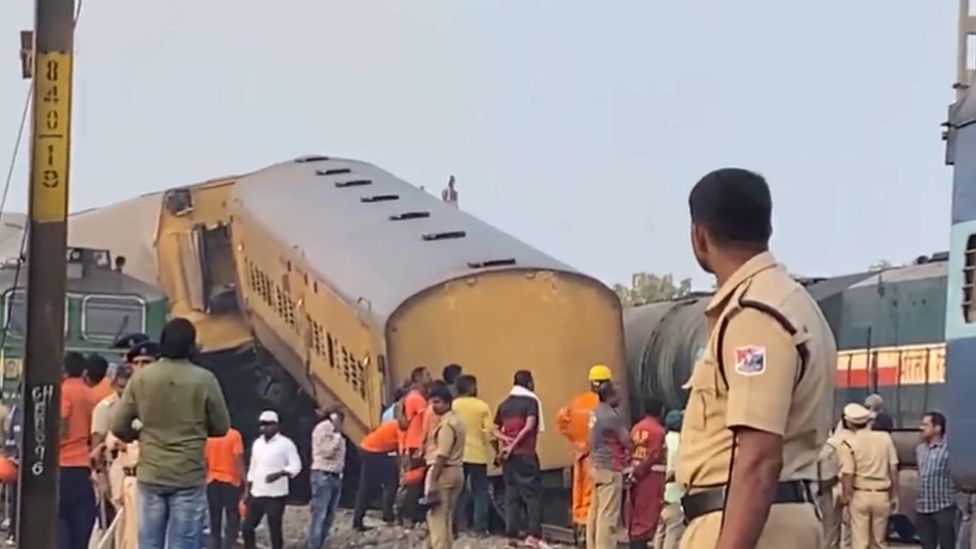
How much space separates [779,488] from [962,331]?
6.59m

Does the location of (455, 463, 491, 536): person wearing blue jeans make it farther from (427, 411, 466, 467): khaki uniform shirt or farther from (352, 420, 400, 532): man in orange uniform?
(427, 411, 466, 467): khaki uniform shirt

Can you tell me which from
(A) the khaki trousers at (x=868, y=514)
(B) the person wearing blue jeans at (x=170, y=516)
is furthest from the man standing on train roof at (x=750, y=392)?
(A) the khaki trousers at (x=868, y=514)

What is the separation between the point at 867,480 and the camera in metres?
15.0

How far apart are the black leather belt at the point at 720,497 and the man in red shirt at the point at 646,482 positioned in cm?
1042

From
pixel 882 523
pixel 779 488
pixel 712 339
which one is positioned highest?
pixel 712 339

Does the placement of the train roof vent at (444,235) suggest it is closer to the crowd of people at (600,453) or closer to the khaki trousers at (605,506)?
the crowd of people at (600,453)

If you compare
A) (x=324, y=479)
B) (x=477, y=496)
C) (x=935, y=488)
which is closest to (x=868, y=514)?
(x=935, y=488)

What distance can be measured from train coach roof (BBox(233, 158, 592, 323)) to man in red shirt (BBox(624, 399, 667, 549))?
5.10m

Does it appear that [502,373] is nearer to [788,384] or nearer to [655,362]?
[655,362]

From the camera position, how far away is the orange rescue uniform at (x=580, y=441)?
16.4m

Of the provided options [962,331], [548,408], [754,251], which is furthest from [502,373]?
[754,251]

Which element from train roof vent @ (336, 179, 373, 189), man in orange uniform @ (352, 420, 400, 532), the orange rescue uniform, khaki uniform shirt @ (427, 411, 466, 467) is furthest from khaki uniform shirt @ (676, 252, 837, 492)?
train roof vent @ (336, 179, 373, 189)

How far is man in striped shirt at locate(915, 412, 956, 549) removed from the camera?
15.3m

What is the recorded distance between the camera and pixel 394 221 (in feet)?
76.7
